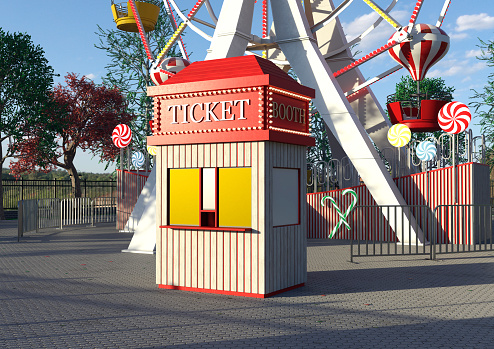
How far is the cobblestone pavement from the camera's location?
6.20 metres

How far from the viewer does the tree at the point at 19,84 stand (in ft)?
89.7

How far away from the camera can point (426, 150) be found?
16688 millimetres

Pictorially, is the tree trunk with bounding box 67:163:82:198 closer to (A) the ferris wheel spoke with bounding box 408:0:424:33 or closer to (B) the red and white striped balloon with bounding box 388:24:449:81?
(B) the red and white striped balloon with bounding box 388:24:449:81

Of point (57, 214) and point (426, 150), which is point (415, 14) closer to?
point (426, 150)

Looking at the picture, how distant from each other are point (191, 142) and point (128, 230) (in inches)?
481

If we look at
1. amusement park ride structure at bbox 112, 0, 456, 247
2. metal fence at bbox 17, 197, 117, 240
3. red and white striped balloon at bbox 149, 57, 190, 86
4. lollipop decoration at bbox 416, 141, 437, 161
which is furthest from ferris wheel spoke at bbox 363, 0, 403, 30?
metal fence at bbox 17, 197, 117, 240

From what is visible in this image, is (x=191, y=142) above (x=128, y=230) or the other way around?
above

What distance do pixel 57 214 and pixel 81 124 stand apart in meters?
12.2

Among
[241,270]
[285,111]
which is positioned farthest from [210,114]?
[241,270]

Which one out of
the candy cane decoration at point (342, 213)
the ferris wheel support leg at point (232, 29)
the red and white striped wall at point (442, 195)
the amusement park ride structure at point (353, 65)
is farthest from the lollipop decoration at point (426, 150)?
the ferris wheel support leg at point (232, 29)

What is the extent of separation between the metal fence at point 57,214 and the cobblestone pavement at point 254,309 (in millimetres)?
6470

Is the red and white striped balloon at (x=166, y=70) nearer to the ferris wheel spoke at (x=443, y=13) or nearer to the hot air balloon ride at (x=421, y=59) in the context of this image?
the hot air balloon ride at (x=421, y=59)

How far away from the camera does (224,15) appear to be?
1505 centimetres

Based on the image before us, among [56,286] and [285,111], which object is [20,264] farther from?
[285,111]
